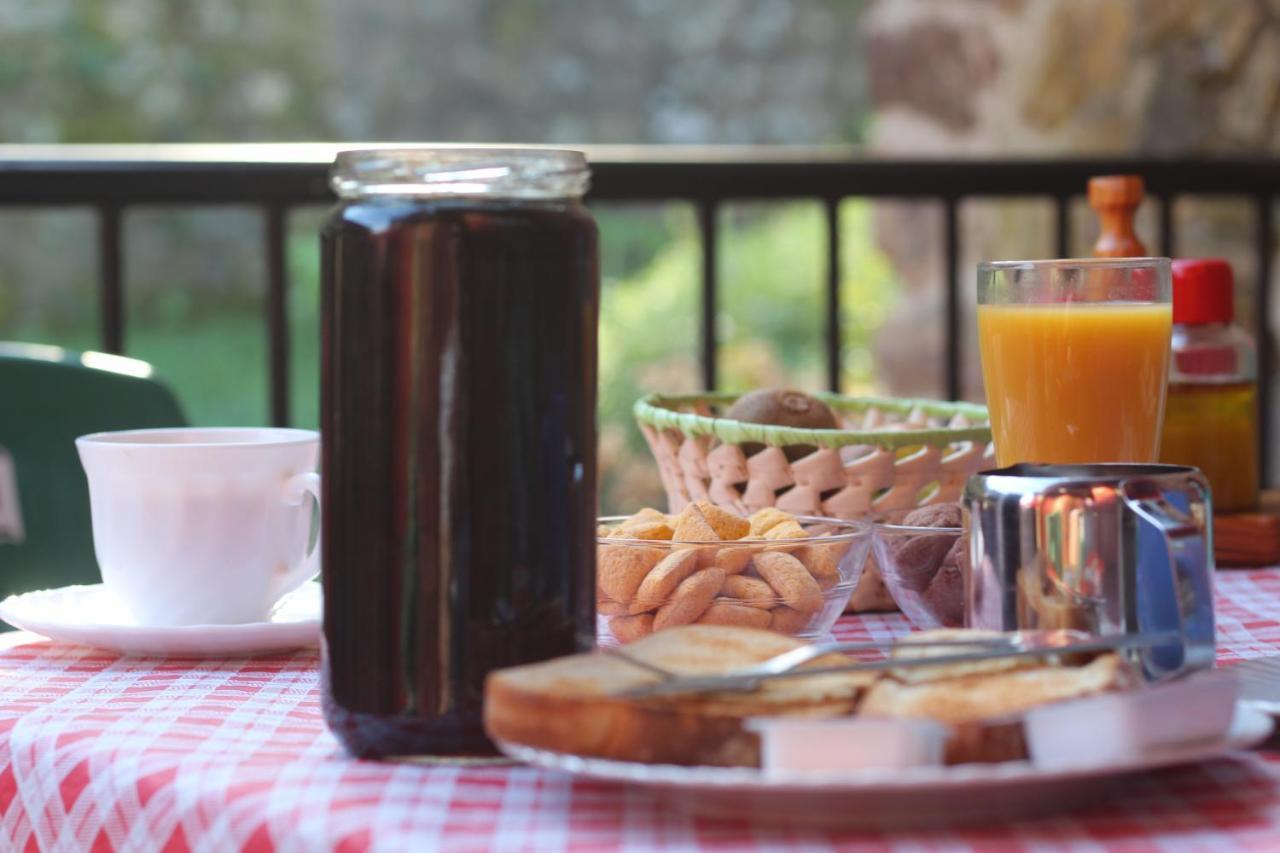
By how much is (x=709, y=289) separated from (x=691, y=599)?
1595 millimetres

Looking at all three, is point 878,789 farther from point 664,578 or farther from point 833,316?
point 833,316

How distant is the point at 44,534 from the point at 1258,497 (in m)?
1.05

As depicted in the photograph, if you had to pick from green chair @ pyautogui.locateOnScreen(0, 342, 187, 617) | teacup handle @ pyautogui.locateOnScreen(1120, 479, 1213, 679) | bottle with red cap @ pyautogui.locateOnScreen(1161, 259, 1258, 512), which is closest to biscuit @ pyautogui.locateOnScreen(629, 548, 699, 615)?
teacup handle @ pyautogui.locateOnScreen(1120, 479, 1213, 679)

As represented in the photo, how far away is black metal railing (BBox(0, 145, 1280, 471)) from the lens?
82.4 inches

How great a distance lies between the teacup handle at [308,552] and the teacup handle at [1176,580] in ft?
1.25

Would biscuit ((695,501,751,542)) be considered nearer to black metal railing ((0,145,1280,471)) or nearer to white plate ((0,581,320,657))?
white plate ((0,581,320,657))

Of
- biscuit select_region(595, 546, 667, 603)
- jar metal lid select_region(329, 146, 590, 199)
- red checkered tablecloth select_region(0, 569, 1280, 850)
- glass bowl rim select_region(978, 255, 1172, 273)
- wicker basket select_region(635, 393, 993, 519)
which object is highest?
jar metal lid select_region(329, 146, 590, 199)

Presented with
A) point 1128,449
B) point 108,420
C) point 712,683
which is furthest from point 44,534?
point 712,683

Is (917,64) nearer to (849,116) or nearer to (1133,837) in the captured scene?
(1133,837)

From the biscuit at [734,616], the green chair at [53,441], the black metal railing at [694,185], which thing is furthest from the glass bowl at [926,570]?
the black metal railing at [694,185]

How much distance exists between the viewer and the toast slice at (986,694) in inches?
20.1

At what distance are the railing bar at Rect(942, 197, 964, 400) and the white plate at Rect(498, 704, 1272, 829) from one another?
1.80m

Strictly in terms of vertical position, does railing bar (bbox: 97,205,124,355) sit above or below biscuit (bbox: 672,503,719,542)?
above

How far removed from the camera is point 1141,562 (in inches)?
23.6
